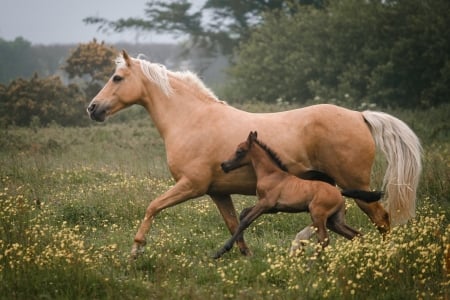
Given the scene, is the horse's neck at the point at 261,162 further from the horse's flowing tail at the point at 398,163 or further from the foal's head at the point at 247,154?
the horse's flowing tail at the point at 398,163

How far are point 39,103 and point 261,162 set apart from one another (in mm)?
17160

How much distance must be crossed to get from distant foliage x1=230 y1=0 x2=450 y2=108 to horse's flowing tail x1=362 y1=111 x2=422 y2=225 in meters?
14.7

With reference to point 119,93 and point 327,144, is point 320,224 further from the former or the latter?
point 119,93

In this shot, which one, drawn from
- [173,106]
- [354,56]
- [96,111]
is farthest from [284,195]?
[354,56]

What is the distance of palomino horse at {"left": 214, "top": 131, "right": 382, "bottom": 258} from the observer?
280 inches

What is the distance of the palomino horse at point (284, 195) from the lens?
711cm

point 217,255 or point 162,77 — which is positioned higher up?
point 162,77

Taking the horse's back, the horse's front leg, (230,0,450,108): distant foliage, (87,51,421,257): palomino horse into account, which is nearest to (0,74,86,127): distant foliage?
(230,0,450,108): distant foliage

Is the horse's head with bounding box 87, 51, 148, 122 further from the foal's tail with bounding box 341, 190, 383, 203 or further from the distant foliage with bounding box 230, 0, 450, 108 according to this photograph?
the distant foliage with bounding box 230, 0, 450, 108

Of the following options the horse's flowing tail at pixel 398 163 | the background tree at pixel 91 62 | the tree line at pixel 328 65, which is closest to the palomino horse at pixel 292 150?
the horse's flowing tail at pixel 398 163

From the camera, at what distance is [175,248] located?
781cm

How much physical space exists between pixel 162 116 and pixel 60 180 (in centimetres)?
Answer: 433

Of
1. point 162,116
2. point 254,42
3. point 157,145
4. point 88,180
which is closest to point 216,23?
point 254,42

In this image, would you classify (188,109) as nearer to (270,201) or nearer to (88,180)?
(270,201)
